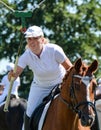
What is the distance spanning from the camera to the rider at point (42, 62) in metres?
10.0

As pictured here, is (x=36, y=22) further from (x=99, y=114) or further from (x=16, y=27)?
(x=99, y=114)

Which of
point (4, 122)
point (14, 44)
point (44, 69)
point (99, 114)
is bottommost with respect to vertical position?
point (14, 44)

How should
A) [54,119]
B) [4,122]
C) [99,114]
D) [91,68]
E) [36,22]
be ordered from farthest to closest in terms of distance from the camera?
[36,22] < [4,122] < [99,114] < [54,119] < [91,68]

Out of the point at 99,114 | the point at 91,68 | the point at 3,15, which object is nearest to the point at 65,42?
the point at 3,15

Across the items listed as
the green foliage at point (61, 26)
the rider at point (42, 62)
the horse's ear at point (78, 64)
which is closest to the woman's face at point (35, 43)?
the rider at point (42, 62)

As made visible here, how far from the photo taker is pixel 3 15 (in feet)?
111

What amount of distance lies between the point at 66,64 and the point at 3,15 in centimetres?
2401

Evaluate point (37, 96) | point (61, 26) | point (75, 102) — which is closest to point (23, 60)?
point (37, 96)

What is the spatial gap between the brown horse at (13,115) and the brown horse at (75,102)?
3814 mm

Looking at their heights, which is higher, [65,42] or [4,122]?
[4,122]

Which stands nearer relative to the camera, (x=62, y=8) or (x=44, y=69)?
(x=44, y=69)

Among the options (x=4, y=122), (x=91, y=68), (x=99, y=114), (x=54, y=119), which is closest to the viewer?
(x=91, y=68)

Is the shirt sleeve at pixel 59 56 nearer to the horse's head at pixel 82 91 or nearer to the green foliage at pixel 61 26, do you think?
the horse's head at pixel 82 91

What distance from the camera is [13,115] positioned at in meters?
14.2
